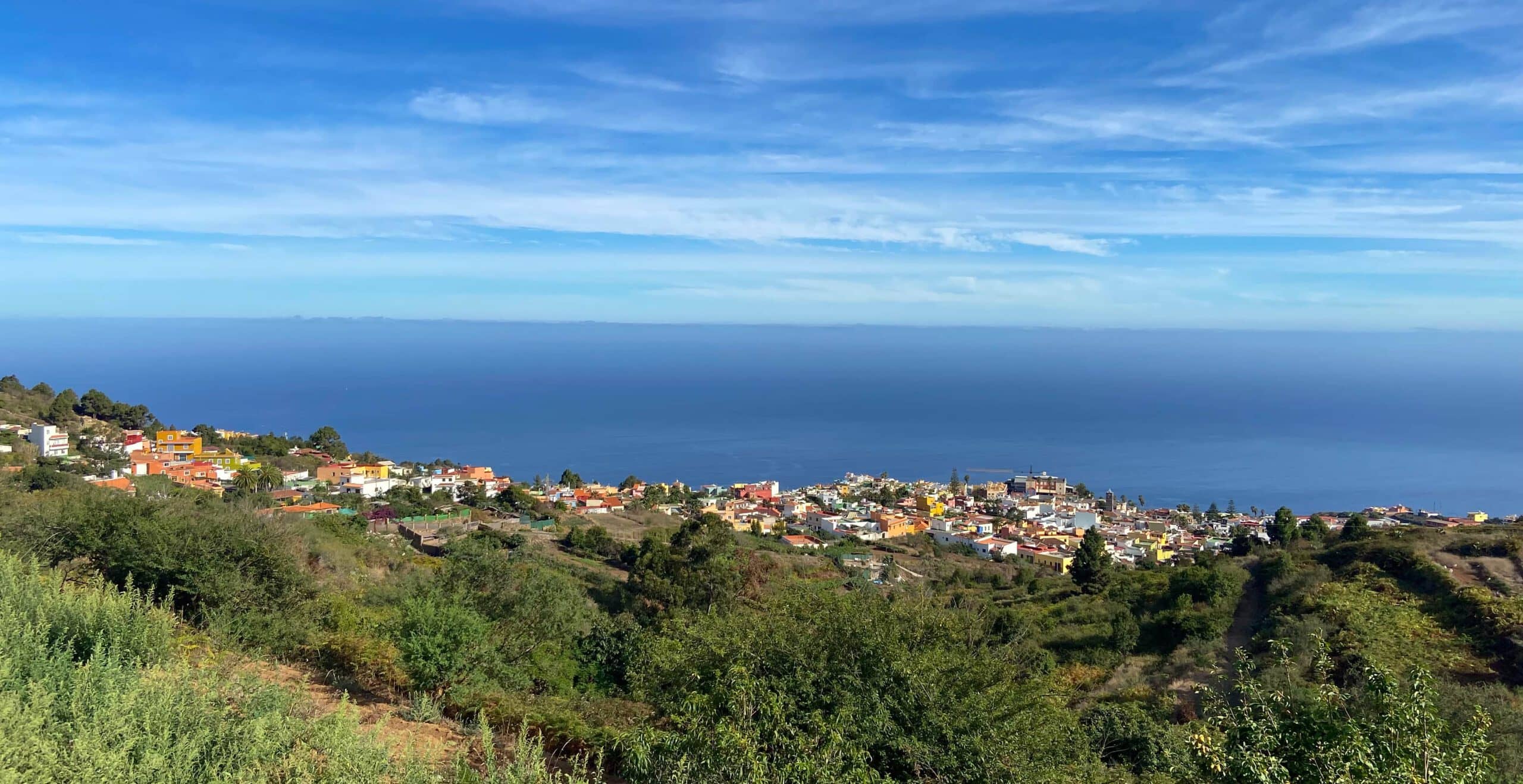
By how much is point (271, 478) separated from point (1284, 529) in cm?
3509

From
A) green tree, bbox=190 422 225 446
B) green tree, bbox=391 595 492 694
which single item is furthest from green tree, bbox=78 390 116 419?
green tree, bbox=391 595 492 694

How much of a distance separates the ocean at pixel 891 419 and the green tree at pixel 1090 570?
134 ft

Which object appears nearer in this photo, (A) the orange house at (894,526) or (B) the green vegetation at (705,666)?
(B) the green vegetation at (705,666)

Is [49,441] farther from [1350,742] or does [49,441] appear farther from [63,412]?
[1350,742]

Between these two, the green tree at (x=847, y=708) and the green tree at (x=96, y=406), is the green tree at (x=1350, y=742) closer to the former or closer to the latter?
the green tree at (x=847, y=708)

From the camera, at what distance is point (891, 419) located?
94.1 meters

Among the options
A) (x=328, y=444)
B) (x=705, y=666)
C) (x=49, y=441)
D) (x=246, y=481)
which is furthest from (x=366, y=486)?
(x=705, y=666)

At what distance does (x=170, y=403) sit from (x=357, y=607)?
9210cm

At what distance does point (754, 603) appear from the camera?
1329cm

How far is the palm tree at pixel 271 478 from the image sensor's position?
28.6 meters

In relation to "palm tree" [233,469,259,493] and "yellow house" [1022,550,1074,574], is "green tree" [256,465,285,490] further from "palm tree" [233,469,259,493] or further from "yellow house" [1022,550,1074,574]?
"yellow house" [1022,550,1074,574]

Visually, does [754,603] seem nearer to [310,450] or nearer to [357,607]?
[357,607]

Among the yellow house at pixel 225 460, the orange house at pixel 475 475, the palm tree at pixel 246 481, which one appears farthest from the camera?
the orange house at pixel 475 475

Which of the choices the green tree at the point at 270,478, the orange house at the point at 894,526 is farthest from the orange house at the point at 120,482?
the orange house at the point at 894,526
